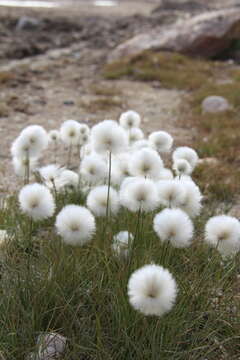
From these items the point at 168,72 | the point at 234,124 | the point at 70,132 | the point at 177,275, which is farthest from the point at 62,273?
the point at 168,72

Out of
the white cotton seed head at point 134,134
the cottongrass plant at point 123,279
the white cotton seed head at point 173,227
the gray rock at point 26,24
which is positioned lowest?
the cottongrass plant at point 123,279

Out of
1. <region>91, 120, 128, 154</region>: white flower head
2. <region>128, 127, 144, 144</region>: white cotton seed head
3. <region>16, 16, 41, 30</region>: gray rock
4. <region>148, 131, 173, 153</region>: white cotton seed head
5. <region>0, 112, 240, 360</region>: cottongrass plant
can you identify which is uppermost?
<region>16, 16, 41, 30</region>: gray rock

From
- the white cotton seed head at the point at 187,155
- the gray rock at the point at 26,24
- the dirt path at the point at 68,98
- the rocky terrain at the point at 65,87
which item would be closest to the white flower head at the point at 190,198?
the white cotton seed head at the point at 187,155

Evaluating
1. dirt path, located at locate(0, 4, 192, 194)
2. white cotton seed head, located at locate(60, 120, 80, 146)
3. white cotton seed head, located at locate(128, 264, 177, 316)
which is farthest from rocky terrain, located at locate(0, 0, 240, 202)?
white cotton seed head, located at locate(128, 264, 177, 316)

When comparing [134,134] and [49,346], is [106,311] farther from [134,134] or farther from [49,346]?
[134,134]

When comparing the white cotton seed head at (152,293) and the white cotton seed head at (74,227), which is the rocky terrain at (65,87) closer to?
the white cotton seed head at (74,227)

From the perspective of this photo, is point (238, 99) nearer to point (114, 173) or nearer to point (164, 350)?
point (114, 173)

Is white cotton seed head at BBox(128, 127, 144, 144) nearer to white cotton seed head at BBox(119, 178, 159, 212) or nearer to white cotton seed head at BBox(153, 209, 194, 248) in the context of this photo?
white cotton seed head at BBox(119, 178, 159, 212)
